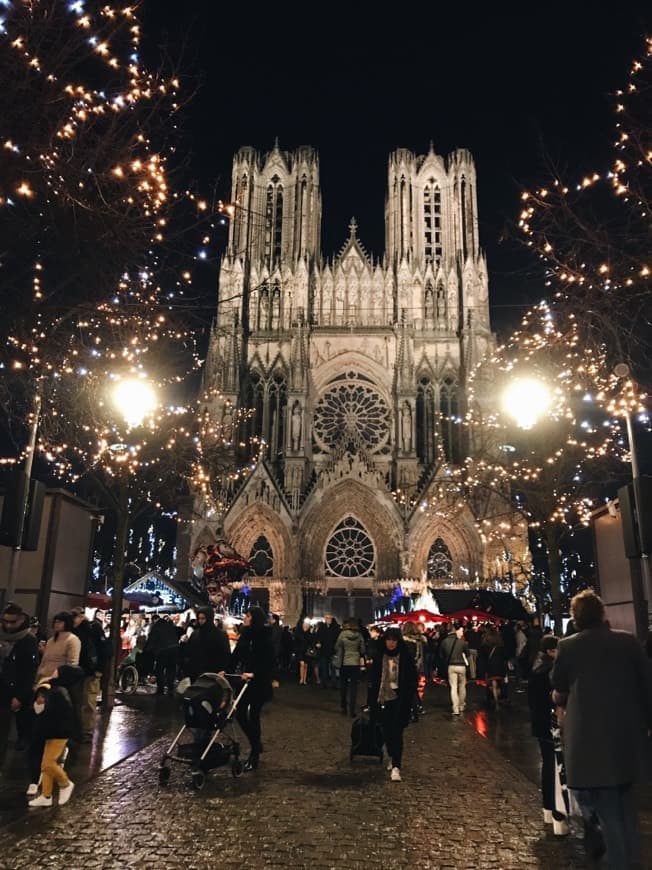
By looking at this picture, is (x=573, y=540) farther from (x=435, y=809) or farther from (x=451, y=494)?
(x=435, y=809)

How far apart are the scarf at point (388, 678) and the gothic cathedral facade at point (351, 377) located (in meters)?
24.7

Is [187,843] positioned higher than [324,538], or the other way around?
[324,538]

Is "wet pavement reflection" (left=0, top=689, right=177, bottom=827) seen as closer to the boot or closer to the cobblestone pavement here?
the cobblestone pavement

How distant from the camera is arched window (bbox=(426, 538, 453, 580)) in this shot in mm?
33562

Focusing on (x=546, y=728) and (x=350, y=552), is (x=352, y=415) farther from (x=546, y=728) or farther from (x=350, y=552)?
(x=546, y=728)

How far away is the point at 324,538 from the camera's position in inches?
1344

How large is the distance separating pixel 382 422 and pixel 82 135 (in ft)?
97.5

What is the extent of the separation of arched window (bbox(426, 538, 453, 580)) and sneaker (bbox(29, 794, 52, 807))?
2885cm

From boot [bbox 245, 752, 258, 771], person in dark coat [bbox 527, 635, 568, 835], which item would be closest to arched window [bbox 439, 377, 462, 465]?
boot [bbox 245, 752, 258, 771]

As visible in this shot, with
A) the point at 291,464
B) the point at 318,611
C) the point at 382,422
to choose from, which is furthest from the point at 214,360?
the point at 318,611

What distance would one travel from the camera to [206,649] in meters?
7.07

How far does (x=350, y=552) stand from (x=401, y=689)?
27.4m

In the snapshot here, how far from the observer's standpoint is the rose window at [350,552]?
34.2m

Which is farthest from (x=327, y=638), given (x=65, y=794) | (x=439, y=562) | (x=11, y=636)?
(x=439, y=562)
